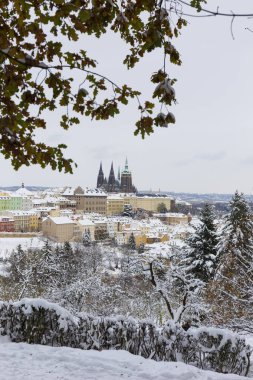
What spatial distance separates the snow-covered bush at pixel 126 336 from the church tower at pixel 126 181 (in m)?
168

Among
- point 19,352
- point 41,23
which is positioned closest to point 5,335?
point 19,352

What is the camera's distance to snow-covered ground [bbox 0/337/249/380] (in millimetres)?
5316

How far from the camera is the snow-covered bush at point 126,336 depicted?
21.1ft

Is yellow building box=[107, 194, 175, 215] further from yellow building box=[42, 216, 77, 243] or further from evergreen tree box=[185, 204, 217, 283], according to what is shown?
evergreen tree box=[185, 204, 217, 283]

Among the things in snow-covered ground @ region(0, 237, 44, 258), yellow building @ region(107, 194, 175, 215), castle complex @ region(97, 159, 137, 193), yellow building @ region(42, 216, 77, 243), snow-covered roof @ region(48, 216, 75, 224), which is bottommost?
snow-covered ground @ region(0, 237, 44, 258)

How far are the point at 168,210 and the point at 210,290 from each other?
Result: 512 feet

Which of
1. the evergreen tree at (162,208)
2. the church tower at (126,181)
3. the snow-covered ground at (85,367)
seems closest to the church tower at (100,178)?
the church tower at (126,181)

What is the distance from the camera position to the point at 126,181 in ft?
584

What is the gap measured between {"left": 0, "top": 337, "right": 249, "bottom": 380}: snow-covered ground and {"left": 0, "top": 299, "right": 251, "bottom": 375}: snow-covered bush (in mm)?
701

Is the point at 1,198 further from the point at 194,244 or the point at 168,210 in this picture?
the point at 194,244

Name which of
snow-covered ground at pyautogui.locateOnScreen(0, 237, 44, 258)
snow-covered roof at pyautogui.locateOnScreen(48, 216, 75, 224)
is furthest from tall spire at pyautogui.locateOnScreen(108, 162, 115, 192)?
snow-covered ground at pyautogui.locateOnScreen(0, 237, 44, 258)

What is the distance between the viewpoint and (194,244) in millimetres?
22281

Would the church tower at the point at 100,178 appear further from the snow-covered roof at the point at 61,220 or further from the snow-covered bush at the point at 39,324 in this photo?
the snow-covered bush at the point at 39,324

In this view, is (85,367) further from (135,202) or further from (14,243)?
(135,202)
